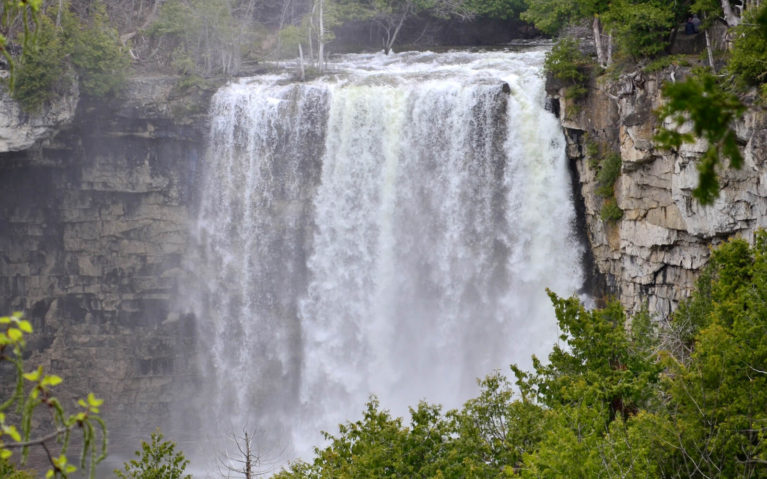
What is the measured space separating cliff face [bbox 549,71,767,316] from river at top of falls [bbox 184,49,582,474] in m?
1.25

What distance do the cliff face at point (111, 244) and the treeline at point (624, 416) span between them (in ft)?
54.2

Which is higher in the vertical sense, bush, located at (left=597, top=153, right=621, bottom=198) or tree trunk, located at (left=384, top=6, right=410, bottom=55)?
tree trunk, located at (left=384, top=6, right=410, bottom=55)

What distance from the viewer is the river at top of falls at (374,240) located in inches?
1068

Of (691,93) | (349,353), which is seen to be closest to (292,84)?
(349,353)

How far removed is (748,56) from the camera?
19.5m

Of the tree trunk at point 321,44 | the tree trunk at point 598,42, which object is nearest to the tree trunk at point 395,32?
the tree trunk at point 321,44

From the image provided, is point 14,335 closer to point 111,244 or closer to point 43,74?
point 43,74

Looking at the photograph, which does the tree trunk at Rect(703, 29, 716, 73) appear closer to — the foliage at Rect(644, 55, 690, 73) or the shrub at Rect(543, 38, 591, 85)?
the foliage at Rect(644, 55, 690, 73)

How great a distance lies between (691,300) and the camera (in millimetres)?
19719

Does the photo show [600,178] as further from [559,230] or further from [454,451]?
[454,451]

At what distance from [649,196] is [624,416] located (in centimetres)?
1044

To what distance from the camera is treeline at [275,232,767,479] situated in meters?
12.0

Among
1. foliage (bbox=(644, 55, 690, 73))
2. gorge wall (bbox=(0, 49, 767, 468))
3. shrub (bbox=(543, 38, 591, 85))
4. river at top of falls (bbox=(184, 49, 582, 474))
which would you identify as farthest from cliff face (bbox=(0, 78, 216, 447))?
foliage (bbox=(644, 55, 690, 73))

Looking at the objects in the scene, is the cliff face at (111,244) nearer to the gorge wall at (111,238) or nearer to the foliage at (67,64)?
the gorge wall at (111,238)
